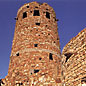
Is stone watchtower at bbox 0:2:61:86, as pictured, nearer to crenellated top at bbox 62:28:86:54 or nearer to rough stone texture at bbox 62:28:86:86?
rough stone texture at bbox 62:28:86:86

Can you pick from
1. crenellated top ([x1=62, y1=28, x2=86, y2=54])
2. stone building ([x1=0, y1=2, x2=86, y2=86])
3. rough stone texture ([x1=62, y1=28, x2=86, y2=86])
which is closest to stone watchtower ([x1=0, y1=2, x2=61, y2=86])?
stone building ([x1=0, y1=2, x2=86, y2=86])

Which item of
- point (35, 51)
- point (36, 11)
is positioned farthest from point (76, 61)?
point (36, 11)

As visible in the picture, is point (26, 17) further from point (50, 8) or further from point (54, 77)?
point (54, 77)

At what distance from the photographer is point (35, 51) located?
1223 cm

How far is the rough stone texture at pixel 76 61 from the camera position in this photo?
8.53 meters

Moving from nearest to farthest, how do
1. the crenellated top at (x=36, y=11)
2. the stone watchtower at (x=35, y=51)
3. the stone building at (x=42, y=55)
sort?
the stone building at (x=42, y=55) → the stone watchtower at (x=35, y=51) → the crenellated top at (x=36, y=11)

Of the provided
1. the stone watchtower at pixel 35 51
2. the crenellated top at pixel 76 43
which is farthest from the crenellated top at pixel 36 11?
the crenellated top at pixel 76 43

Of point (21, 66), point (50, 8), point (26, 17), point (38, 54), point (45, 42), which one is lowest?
point (21, 66)

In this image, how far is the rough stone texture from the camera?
336 inches

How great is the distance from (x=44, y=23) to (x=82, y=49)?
5.77 m

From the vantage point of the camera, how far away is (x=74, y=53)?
9852mm

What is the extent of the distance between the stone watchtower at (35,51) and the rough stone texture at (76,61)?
1479 millimetres

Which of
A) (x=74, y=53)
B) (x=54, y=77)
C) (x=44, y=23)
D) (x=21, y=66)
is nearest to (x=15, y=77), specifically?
(x=21, y=66)

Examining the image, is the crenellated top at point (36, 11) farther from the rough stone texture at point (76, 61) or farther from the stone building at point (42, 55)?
the rough stone texture at point (76, 61)
